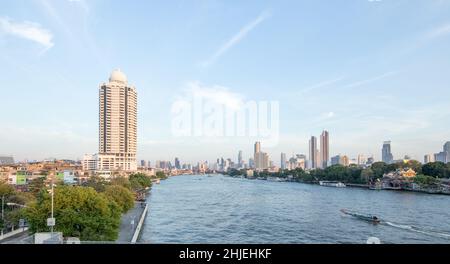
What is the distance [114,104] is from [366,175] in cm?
2301

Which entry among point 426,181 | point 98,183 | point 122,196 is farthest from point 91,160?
point 426,181

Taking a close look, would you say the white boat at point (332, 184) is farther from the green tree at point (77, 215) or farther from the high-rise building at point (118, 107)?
the high-rise building at point (118, 107)

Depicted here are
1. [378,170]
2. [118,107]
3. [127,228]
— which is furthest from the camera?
[378,170]

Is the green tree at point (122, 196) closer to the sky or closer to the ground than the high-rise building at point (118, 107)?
closer to the ground

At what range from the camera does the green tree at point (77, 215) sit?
5676 millimetres

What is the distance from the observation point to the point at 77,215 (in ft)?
19.3

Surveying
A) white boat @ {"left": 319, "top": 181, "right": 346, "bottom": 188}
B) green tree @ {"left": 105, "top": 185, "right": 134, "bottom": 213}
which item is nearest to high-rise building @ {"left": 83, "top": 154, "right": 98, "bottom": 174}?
green tree @ {"left": 105, "top": 185, "right": 134, "bottom": 213}

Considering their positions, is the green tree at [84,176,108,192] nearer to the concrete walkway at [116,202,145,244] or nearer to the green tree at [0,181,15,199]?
the concrete walkway at [116,202,145,244]

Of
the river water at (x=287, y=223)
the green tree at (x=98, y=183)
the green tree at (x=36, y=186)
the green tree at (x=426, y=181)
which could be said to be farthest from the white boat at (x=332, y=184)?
the green tree at (x=36, y=186)

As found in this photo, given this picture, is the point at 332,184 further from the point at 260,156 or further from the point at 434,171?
the point at 260,156

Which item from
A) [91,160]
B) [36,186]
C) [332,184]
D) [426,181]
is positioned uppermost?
[91,160]

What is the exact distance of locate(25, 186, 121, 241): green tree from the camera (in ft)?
18.6
